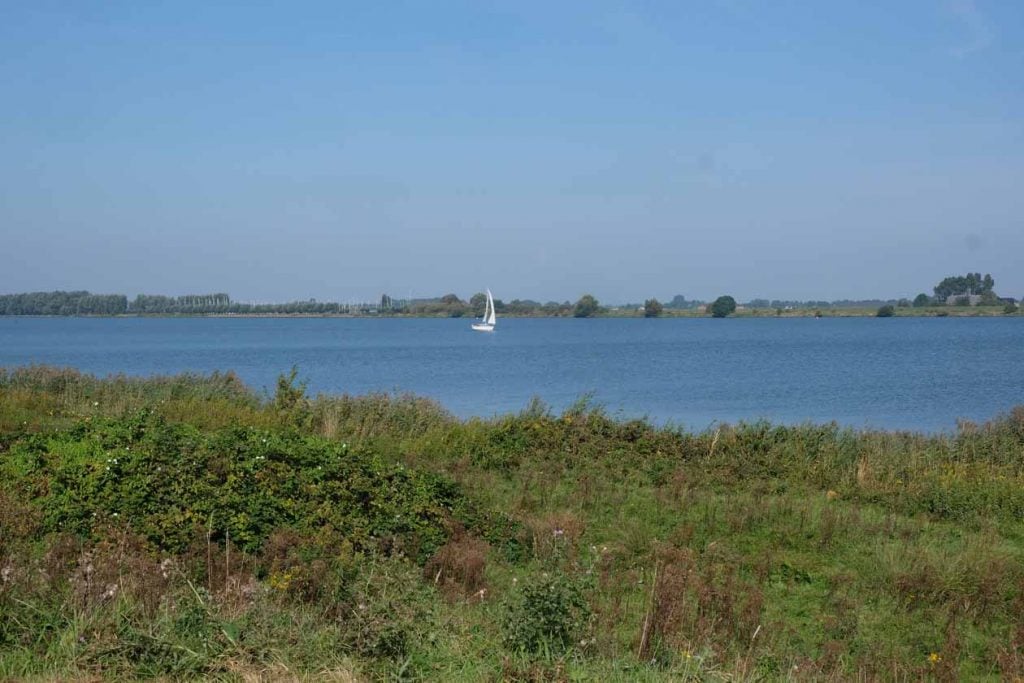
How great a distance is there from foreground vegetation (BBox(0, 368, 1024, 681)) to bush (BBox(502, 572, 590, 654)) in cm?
2

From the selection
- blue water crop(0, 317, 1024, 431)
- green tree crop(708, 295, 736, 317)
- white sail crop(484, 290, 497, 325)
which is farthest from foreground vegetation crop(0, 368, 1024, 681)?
green tree crop(708, 295, 736, 317)

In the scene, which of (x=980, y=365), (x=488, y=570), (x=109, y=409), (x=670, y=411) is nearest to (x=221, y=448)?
(x=488, y=570)

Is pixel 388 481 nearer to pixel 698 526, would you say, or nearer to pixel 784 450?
pixel 698 526

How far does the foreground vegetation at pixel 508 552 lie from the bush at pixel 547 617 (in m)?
0.02

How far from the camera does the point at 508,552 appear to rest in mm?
10836

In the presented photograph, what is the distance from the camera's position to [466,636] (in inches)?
278

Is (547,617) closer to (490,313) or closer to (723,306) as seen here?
(490,313)

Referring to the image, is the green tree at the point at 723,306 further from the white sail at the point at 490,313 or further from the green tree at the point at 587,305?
the white sail at the point at 490,313

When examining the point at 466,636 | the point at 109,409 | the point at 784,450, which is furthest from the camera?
the point at 109,409

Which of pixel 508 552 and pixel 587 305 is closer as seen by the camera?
pixel 508 552

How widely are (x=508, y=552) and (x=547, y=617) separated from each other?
13.2 feet

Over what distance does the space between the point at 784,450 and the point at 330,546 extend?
962cm

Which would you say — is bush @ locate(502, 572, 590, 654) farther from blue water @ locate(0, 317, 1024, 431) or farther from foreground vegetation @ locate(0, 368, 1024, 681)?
blue water @ locate(0, 317, 1024, 431)

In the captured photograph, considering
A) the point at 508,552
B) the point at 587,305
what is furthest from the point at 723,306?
the point at 508,552
